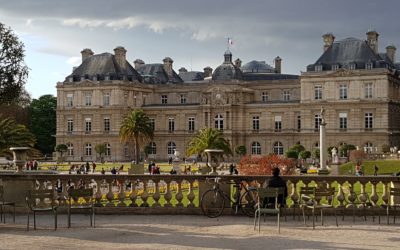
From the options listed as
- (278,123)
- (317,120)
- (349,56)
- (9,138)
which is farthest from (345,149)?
(9,138)

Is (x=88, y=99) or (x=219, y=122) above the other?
(x=88, y=99)

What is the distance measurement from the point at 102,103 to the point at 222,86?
17.0 metres

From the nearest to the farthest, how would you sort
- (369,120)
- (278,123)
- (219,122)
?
(369,120) < (278,123) < (219,122)

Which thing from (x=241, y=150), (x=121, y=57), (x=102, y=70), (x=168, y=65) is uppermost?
(x=168, y=65)

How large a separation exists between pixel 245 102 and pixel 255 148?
21.3 feet

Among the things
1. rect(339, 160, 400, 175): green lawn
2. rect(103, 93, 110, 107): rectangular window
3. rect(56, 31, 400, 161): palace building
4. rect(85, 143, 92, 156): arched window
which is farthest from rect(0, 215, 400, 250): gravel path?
rect(103, 93, 110, 107): rectangular window

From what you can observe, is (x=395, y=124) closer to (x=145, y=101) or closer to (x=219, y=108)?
(x=219, y=108)

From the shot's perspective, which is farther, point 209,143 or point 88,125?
point 88,125

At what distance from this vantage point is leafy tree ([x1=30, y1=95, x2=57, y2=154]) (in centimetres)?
9838

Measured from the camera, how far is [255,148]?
86.1 metres

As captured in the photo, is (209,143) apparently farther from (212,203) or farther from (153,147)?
(212,203)

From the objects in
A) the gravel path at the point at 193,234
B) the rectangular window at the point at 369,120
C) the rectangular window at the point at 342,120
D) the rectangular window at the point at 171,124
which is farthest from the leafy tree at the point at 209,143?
the gravel path at the point at 193,234

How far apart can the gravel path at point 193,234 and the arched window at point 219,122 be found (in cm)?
7009

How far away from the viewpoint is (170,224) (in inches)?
628
